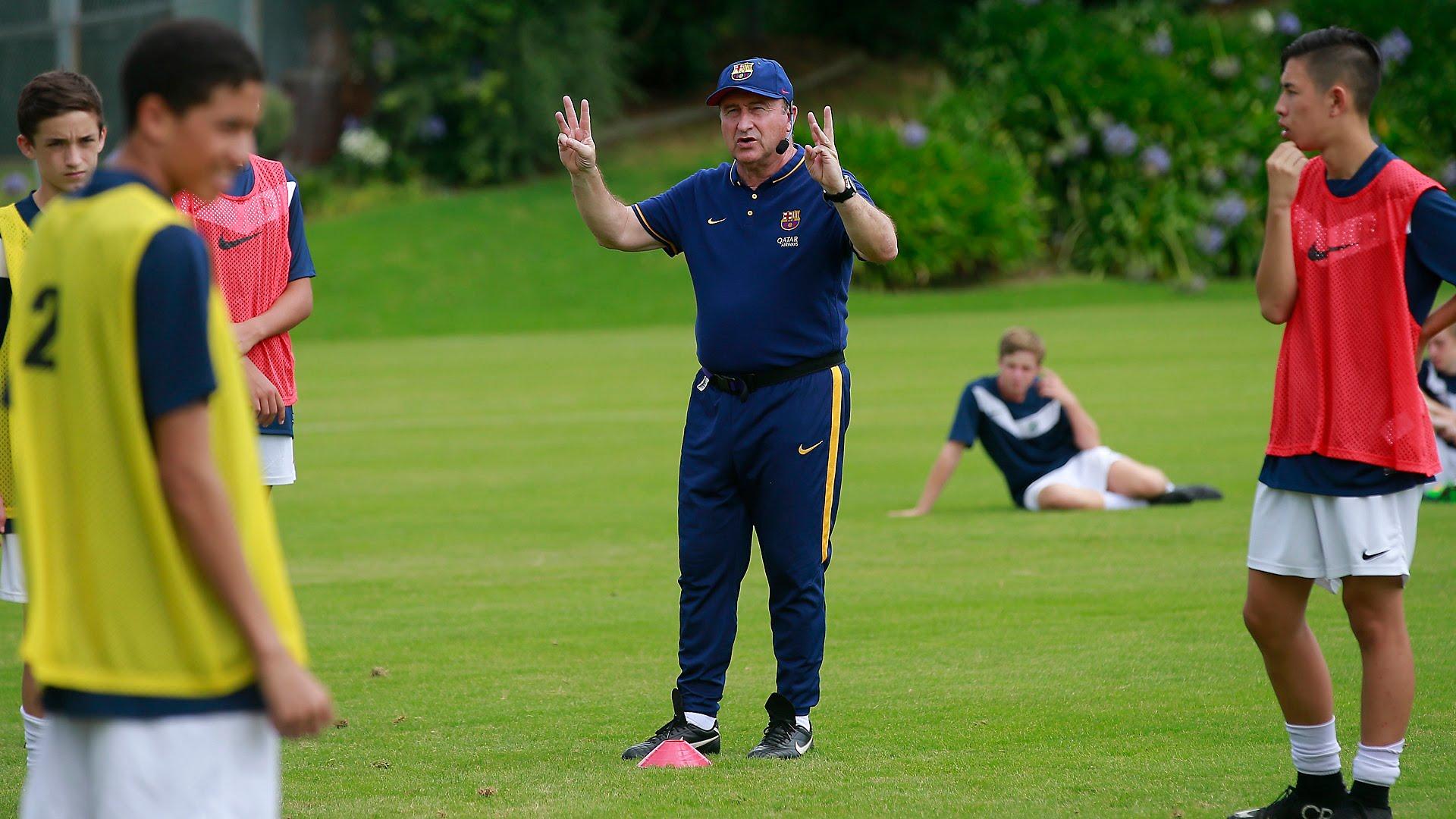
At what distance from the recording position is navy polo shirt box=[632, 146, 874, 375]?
5695mm

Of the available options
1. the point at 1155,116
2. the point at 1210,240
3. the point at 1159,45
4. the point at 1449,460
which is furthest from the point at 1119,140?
the point at 1449,460

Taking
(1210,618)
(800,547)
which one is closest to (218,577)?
(800,547)

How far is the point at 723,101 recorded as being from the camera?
579 centimetres

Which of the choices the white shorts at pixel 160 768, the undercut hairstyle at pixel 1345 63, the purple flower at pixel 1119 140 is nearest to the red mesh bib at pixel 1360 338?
the undercut hairstyle at pixel 1345 63

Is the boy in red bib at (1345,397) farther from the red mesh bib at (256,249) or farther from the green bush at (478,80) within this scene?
the green bush at (478,80)

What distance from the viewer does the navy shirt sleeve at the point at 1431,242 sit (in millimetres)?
4602

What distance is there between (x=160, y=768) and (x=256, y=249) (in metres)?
3.03

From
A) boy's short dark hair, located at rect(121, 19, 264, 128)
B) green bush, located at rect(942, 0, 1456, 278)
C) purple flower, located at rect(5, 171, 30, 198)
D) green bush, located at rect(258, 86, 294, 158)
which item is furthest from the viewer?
green bush, located at rect(258, 86, 294, 158)

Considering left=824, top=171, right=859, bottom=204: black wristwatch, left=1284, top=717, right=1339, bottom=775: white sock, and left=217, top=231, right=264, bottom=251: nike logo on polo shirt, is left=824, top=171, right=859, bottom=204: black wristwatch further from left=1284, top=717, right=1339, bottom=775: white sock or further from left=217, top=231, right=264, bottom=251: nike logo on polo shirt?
left=1284, top=717, right=1339, bottom=775: white sock

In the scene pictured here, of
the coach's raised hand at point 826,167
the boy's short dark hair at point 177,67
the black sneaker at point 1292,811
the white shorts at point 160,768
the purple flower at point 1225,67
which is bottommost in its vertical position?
the black sneaker at point 1292,811

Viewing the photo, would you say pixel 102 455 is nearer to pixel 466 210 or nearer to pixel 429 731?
pixel 429 731

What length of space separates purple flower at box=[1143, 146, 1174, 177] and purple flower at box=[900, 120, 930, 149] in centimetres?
434

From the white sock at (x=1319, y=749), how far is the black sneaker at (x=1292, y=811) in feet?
0.30

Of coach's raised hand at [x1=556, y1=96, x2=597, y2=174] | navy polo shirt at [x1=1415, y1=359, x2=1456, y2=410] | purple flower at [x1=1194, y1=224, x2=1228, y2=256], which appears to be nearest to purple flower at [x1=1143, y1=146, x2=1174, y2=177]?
purple flower at [x1=1194, y1=224, x2=1228, y2=256]
